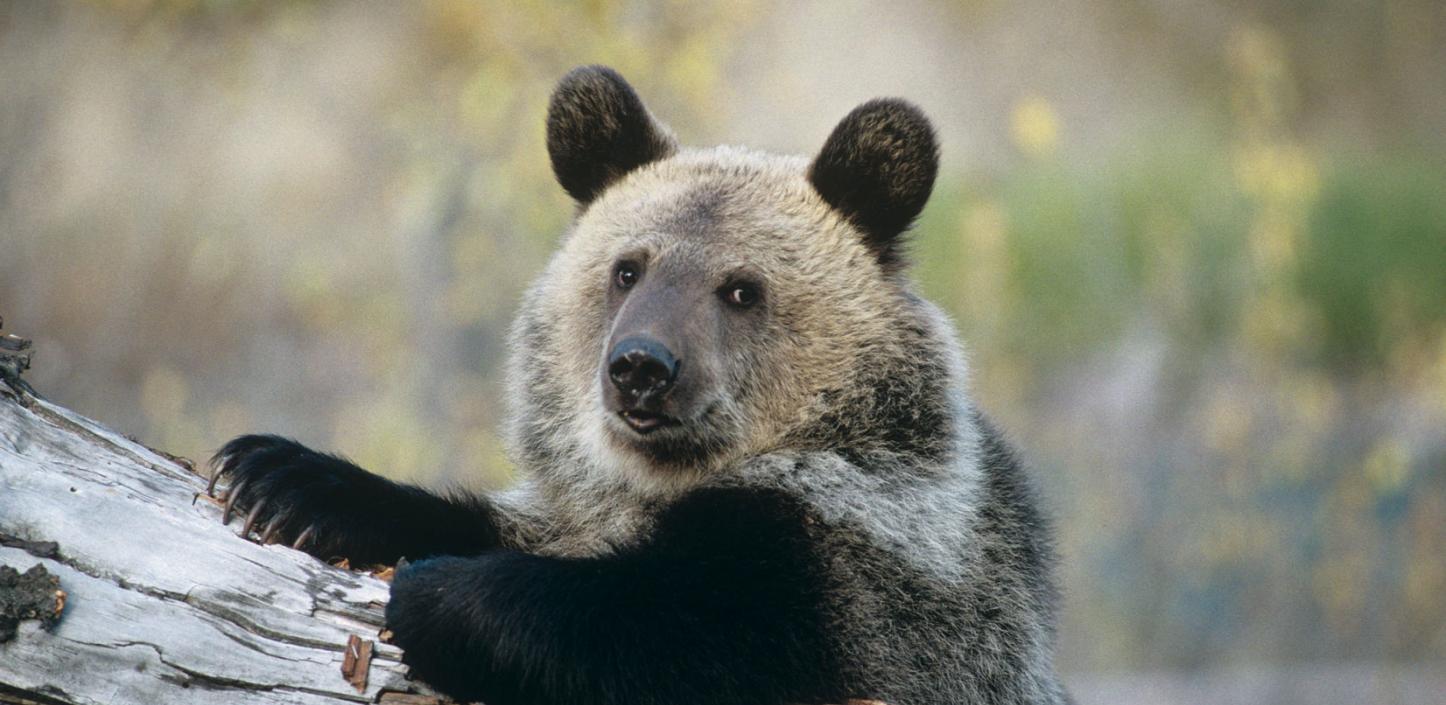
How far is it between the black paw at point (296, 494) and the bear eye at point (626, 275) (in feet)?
3.67

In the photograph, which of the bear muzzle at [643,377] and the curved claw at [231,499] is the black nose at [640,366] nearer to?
the bear muzzle at [643,377]

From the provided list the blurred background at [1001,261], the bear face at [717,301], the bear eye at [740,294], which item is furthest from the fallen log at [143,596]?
the blurred background at [1001,261]

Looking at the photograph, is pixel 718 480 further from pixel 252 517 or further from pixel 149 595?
pixel 149 595

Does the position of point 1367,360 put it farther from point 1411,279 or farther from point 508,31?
point 508,31

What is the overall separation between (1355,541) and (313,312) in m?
9.94

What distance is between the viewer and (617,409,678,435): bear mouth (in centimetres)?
445

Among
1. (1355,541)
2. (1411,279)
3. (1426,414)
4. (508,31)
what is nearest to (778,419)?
(508,31)

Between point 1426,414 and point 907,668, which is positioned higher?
point 1426,414

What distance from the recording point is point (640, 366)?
4.33m

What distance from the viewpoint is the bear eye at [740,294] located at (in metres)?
4.76

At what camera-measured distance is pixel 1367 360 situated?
1338 centimetres

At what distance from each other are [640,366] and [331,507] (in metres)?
1.13

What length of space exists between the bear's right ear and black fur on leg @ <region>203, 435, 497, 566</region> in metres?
1.49

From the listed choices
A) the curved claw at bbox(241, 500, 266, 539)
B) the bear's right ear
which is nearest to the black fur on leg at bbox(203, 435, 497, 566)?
the curved claw at bbox(241, 500, 266, 539)
